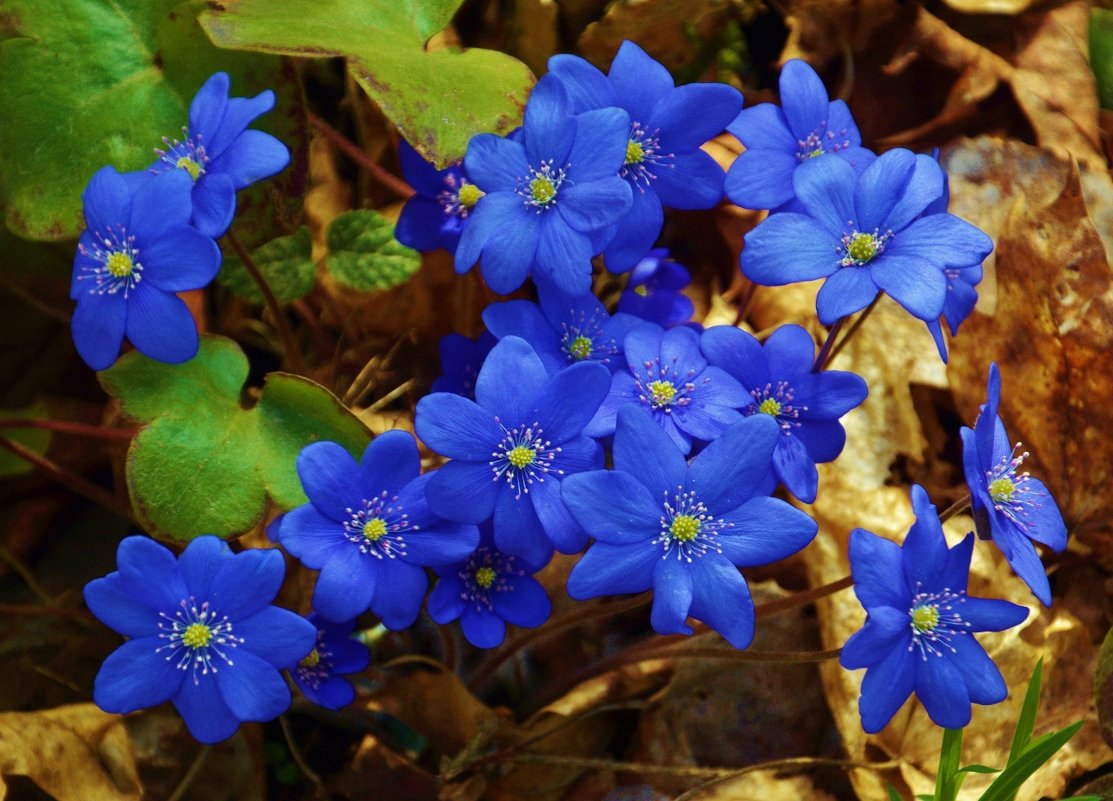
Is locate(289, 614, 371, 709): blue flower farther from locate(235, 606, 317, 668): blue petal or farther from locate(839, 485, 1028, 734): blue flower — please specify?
locate(839, 485, 1028, 734): blue flower

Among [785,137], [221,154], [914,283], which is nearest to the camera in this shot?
[914,283]

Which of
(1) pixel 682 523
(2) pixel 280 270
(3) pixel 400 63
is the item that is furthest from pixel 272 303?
(1) pixel 682 523

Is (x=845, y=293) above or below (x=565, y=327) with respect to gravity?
above

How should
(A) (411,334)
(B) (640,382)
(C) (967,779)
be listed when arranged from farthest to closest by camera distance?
(A) (411,334)
(C) (967,779)
(B) (640,382)

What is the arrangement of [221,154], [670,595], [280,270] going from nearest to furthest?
[670,595] → [221,154] → [280,270]

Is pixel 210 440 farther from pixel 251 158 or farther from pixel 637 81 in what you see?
pixel 637 81

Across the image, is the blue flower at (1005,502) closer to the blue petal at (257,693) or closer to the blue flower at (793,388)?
the blue flower at (793,388)

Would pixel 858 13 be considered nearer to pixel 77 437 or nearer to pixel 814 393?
pixel 814 393

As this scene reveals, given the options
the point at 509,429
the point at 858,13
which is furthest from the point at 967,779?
the point at 858,13
